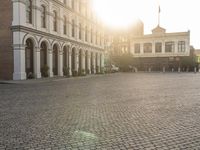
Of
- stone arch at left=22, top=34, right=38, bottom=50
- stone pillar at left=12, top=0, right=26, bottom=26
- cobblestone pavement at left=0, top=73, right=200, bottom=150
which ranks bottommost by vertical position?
cobblestone pavement at left=0, top=73, right=200, bottom=150

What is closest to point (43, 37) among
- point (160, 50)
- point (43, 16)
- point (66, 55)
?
point (43, 16)

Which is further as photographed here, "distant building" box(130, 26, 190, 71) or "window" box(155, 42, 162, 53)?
"window" box(155, 42, 162, 53)

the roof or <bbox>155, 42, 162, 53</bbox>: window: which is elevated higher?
the roof

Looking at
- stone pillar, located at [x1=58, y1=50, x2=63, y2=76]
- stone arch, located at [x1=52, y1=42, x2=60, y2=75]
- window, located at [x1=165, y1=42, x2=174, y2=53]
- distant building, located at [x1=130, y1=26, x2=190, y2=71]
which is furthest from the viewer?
window, located at [x1=165, y1=42, x2=174, y2=53]

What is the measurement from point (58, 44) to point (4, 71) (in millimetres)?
8319

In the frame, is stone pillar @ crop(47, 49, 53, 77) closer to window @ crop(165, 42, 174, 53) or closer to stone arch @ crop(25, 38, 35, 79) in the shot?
stone arch @ crop(25, 38, 35, 79)

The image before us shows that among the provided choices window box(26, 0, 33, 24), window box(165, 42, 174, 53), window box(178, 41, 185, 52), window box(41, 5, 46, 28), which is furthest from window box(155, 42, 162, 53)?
window box(26, 0, 33, 24)

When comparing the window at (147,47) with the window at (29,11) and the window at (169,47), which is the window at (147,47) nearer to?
the window at (169,47)

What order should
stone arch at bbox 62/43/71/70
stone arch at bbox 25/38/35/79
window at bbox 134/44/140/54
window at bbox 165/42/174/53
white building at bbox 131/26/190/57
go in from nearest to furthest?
stone arch at bbox 25/38/35/79 → stone arch at bbox 62/43/71/70 → white building at bbox 131/26/190/57 → window at bbox 165/42/174/53 → window at bbox 134/44/140/54

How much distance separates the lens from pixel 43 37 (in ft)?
83.4

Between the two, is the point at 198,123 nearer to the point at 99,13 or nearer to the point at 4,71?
the point at 4,71

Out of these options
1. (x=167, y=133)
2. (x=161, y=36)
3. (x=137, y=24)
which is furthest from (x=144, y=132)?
(x=137, y=24)

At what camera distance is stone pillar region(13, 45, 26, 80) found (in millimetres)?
21766

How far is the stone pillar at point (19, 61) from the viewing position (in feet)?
71.4
